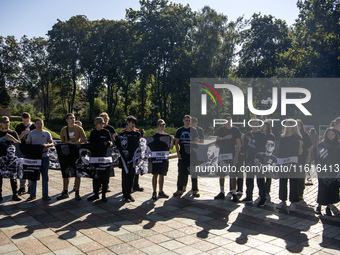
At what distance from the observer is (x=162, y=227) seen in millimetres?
5781

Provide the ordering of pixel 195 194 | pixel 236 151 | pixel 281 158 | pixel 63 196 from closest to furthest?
pixel 281 158
pixel 63 196
pixel 236 151
pixel 195 194

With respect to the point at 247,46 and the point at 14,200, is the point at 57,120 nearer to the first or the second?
the point at 247,46

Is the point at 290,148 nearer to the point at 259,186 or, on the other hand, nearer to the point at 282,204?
the point at 259,186

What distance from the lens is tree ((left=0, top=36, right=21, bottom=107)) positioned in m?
51.4

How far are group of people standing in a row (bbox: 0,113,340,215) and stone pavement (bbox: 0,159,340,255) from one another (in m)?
0.32

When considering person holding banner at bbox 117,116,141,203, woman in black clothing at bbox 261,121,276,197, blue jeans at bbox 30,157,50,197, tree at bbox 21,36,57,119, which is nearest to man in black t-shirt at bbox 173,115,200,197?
person holding banner at bbox 117,116,141,203

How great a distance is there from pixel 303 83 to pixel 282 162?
23.1 meters

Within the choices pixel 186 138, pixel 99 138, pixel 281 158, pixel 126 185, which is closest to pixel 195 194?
pixel 186 138

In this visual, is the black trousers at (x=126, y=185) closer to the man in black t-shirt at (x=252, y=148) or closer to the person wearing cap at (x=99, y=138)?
the person wearing cap at (x=99, y=138)

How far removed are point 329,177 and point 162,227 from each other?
3595 millimetres

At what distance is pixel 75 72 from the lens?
50.2 m

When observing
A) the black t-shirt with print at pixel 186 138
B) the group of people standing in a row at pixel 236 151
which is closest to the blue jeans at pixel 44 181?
the group of people standing in a row at pixel 236 151

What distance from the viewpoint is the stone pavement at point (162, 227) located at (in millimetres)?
4785

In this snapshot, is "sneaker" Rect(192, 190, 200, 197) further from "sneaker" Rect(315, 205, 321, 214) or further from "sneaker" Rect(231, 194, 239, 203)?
"sneaker" Rect(315, 205, 321, 214)
